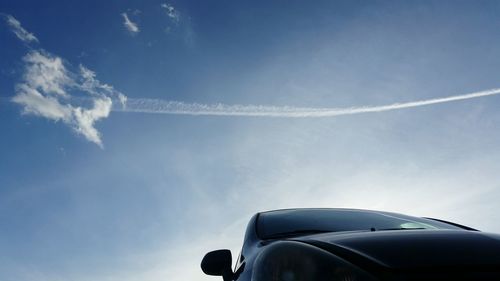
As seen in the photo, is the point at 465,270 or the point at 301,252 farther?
the point at 301,252

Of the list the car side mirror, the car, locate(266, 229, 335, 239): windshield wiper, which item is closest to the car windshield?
locate(266, 229, 335, 239): windshield wiper

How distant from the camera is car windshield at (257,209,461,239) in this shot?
9.46 feet

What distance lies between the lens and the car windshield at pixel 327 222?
9.46 feet

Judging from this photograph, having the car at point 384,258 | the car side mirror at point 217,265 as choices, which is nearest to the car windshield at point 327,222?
the car side mirror at point 217,265

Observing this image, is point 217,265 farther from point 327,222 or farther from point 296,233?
point 327,222

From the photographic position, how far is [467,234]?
2051 mm

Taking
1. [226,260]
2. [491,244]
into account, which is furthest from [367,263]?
[226,260]

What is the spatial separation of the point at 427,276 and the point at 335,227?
149 cm

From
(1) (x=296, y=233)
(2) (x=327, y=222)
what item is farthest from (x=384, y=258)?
(2) (x=327, y=222)

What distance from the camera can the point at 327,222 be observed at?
3.11 metres

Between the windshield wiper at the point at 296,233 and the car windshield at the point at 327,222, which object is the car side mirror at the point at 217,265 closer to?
the car windshield at the point at 327,222

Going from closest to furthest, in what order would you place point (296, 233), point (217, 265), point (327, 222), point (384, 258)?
point (384, 258)
point (296, 233)
point (217, 265)
point (327, 222)

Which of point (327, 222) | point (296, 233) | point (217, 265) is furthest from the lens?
point (327, 222)

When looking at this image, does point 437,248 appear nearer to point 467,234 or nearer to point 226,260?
point 467,234
